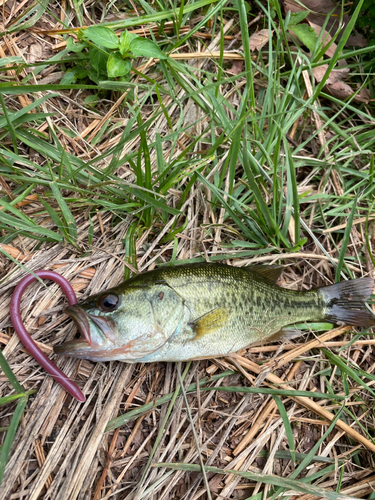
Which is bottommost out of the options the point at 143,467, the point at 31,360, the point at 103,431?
the point at 143,467

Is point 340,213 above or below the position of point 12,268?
below

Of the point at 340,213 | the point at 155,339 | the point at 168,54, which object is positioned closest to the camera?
the point at 155,339

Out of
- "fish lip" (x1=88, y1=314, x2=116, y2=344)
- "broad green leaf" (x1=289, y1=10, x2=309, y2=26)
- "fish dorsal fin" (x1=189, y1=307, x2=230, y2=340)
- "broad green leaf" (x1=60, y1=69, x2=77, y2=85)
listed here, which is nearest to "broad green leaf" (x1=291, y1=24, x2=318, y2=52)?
"broad green leaf" (x1=289, y1=10, x2=309, y2=26)

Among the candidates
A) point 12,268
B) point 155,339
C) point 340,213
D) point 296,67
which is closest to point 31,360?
point 12,268

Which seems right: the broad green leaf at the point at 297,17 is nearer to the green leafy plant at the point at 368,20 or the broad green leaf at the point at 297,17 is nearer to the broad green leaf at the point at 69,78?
the green leafy plant at the point at 368,20

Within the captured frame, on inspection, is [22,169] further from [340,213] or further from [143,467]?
[340,213]

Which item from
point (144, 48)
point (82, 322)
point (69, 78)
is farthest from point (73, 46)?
point (82, 322)

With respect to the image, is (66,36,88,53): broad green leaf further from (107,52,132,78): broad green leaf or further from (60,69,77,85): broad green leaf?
(107,52,132,78): broad green leaf

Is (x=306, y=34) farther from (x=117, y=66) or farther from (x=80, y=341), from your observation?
(x=80, y=341)
